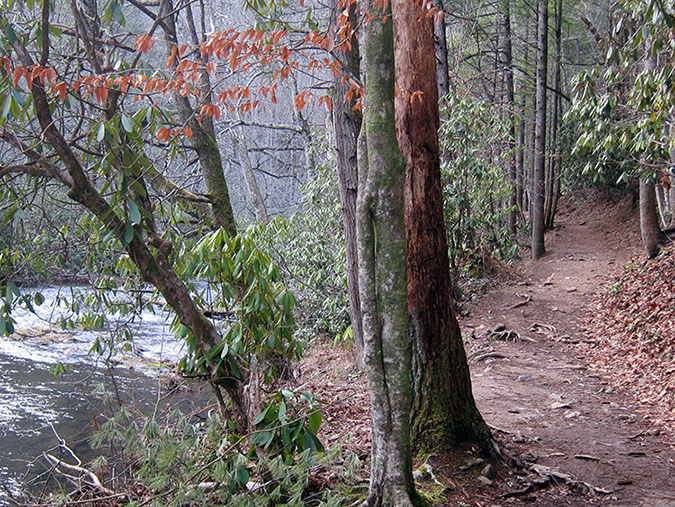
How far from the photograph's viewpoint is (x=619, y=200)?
1928 centimetres

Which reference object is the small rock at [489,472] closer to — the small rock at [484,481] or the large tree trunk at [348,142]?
the small rock at [484,481]

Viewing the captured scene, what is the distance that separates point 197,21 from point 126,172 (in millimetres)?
17636

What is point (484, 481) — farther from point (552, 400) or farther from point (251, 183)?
point (251, 183)

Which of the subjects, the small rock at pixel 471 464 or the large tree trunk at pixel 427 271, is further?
the large tree trunk at pixel 427 271

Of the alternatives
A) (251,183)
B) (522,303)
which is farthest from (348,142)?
(251,183)

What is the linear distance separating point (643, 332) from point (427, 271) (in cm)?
536

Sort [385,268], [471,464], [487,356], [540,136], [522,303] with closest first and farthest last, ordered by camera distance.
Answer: [385,268] → [471,464] → [487,356] → [522,303] → [540,136]

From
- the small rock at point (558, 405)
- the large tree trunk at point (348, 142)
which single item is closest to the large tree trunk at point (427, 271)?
the large tree trunk at point (348, 142)

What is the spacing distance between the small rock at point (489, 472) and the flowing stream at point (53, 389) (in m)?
3.29

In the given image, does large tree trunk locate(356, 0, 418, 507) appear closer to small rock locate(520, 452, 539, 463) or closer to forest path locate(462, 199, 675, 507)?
forest path locate(462, 199, 675, 507)

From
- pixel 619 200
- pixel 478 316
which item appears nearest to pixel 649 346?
pixel 478 316

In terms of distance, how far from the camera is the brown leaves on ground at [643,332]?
6.47 metres

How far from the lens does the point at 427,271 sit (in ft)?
14.1

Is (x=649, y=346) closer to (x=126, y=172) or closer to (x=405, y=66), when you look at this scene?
(x=405, y=66)
